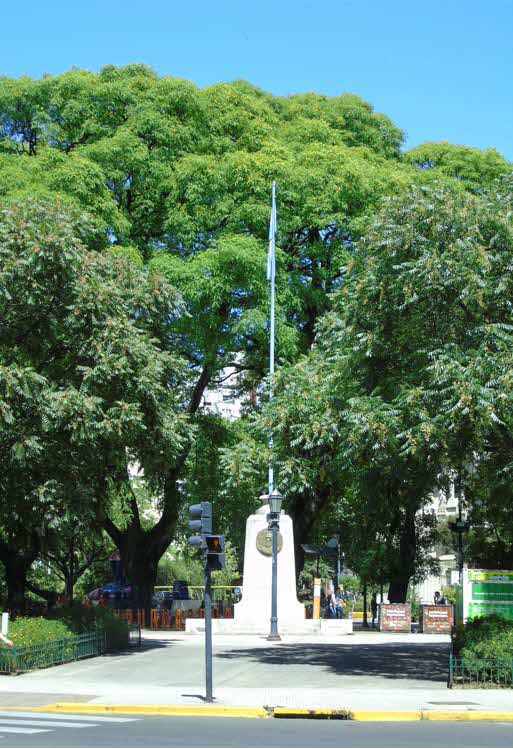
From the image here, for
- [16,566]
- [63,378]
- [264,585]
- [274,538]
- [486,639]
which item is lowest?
[264,585]

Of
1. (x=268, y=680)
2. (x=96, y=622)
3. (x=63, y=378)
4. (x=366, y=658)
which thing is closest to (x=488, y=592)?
(x=366, y=658)

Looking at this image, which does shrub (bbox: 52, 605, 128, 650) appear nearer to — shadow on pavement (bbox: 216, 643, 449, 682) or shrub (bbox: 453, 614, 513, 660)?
shadow on pavement (bbox: 216, 643, 449, 682)

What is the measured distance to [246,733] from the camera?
531 inches

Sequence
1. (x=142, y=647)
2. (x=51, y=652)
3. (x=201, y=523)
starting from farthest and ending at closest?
(x=142, y=647)
(x=51, y=652)
(x=201, y=523)

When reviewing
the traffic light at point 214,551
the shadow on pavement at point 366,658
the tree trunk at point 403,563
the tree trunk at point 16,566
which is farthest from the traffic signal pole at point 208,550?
the tree trunk at point 403,563

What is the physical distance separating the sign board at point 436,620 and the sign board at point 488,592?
1648cm

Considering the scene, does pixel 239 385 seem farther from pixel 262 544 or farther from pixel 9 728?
pixel 9 728

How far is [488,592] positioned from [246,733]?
11.2 m

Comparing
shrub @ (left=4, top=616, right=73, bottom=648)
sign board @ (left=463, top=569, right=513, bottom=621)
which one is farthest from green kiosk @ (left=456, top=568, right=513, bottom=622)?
shrub @ (left=4, top=616, right=73, bottom=648)

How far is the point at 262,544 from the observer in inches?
1467

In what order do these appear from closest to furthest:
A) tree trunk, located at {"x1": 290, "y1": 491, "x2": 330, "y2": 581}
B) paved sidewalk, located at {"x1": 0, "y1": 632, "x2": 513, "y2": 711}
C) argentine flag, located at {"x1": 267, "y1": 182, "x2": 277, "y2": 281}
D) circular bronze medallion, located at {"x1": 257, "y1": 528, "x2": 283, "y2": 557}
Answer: paved sidewalk, located at {"x1": 0, "y1": 632, "x2": 513, "y2": 711} → argentine flag, located at {"x1": 267, "y1": 182, "x2": 277, "y2": 281} → circular bronze medallion, located at {"x1": 257, "y1": 528, "x2": 283, "y2": 557} → tree trunk, located at {"x1": 290, "y1": 491, "x2": 330, "y2": 581}

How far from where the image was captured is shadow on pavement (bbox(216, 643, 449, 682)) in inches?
888

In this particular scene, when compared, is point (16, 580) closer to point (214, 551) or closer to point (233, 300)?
point (214, 551)

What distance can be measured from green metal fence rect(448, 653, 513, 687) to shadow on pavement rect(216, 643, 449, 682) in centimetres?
127
